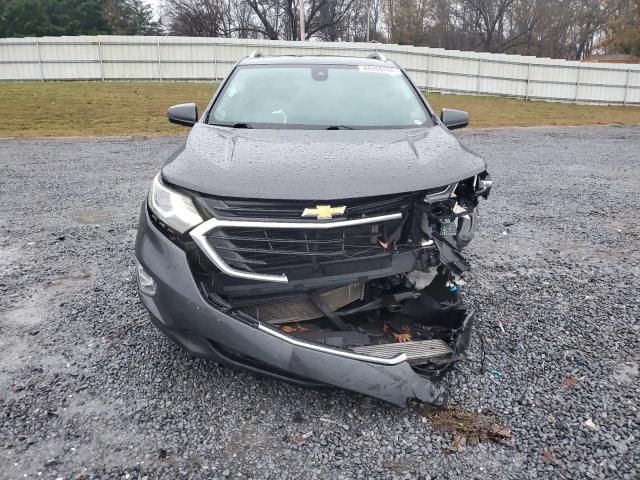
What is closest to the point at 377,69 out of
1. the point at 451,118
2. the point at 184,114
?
the point at 451,118

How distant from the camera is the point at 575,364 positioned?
110 inches

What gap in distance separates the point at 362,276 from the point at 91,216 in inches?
161

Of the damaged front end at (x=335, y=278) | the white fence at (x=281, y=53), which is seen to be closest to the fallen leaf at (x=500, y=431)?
the damaged front end at (x=335, y=278)

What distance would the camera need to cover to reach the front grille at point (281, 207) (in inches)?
91.4

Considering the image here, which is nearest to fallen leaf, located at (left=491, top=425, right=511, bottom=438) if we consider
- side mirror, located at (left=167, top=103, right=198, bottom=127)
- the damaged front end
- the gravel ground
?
the gravel ground

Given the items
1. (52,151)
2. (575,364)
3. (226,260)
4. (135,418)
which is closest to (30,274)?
(135,418)

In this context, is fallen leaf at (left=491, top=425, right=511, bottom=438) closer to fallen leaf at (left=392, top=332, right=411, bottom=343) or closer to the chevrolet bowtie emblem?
fallen leaf at (left=392, top=332, right=411, bottom=343)

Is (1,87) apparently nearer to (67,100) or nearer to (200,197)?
(67,100)

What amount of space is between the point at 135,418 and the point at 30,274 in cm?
221

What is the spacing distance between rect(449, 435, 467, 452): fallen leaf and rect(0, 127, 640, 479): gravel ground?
3 centimetres

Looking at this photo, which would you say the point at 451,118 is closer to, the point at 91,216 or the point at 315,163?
the point at 315,163

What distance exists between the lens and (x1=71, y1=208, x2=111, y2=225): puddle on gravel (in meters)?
5.37

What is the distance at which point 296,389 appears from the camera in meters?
2.61

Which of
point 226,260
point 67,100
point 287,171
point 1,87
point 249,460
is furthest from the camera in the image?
point 1,87
